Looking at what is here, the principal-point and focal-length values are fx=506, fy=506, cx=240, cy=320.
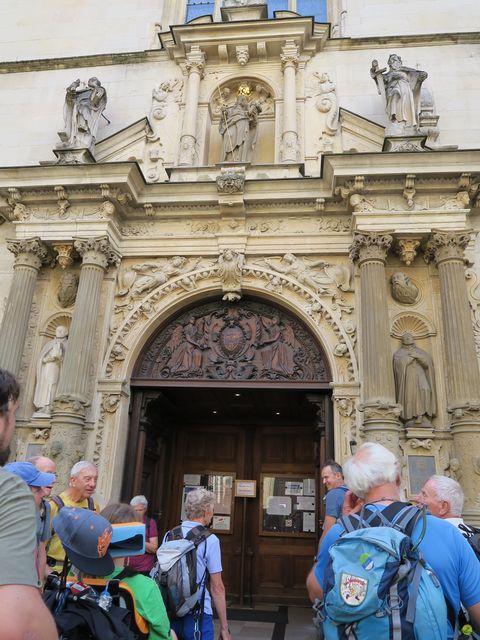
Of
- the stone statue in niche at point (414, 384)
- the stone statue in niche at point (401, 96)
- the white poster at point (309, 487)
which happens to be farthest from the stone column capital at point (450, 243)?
the white poster at point (309, 487)

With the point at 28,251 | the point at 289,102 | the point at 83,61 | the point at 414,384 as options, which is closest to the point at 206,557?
the point at 414,384

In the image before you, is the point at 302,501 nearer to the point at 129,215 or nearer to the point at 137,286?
the point at 137,286

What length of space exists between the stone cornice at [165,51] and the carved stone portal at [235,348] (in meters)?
6.37

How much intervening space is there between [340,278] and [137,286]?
3.85m

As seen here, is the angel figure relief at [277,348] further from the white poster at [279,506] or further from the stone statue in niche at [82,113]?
the stone statue in niche at [82,113]

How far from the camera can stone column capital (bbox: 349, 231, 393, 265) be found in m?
8.74

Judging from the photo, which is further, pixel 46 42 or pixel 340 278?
pixel 46 42

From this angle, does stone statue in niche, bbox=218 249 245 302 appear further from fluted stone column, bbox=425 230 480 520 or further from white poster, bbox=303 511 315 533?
white poster, bbox=303 511 315 533

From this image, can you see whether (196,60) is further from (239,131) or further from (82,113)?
(82,113)

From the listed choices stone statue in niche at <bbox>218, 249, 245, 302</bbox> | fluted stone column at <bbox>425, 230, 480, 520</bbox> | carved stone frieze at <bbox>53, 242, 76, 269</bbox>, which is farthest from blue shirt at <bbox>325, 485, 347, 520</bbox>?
carved stone frieze at <bbox>53, 242, 76, 269</bbox>

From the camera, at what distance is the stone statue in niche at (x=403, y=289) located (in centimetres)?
899

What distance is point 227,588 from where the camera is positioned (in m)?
10.2

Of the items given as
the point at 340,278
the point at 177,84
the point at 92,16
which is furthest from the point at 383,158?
the point at 92,16

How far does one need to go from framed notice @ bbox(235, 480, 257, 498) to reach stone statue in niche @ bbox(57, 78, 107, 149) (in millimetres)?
7665
